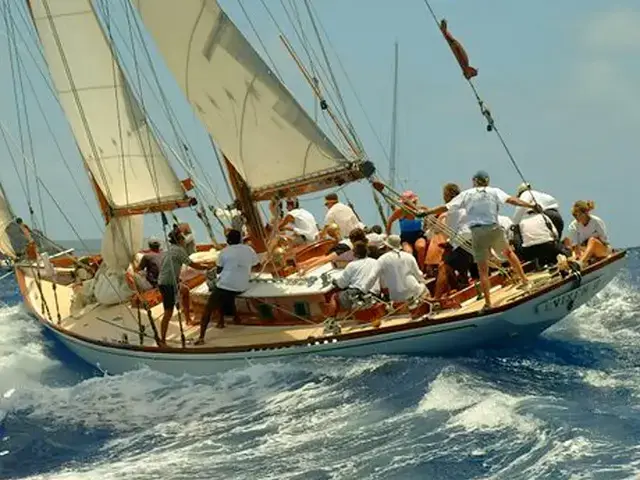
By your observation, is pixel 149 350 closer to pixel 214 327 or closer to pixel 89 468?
pixel 214 327

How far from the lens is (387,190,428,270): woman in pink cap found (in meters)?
14.7

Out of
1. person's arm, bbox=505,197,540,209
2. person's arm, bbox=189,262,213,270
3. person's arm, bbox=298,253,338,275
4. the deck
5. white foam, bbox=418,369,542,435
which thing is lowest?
white foam, bbox=418,369,542,435

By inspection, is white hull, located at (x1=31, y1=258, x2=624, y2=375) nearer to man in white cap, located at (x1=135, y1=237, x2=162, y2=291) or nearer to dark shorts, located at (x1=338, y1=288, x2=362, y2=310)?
dark shorts, located at (x1=338, y1=288, x2=362, y2=310)

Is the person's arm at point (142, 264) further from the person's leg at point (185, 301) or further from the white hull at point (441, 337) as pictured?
the white hull at point (441, 337)

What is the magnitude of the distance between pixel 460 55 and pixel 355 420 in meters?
5.65

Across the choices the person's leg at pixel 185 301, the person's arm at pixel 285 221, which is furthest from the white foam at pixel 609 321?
the person's leg at pixel 185 301

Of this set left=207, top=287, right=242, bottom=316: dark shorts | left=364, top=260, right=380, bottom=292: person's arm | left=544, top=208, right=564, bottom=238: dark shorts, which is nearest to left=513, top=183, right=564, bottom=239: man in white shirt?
left=544, top=208, right=564, bottom=238: dark shorts

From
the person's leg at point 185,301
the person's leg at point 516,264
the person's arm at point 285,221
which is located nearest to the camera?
the person's leg at point 516,264

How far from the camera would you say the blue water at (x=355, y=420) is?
854 centimetres

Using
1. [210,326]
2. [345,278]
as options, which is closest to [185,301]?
[210,326]

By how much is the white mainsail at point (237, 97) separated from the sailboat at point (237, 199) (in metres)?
0.02

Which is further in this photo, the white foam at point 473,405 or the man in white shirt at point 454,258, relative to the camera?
the man in white shirt at point 454,258

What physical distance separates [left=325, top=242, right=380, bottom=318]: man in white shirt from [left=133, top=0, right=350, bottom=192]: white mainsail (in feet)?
5.07

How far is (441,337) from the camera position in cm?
1204
